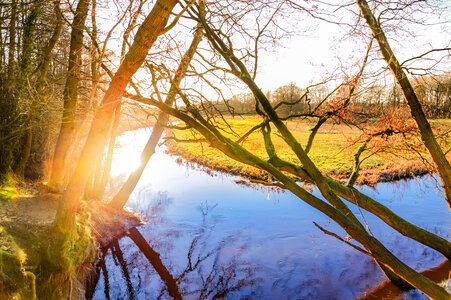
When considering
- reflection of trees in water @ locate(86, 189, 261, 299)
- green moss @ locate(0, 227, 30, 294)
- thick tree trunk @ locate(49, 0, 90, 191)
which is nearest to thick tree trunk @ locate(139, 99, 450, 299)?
green moss @ locate(0, 227, 30, 294)

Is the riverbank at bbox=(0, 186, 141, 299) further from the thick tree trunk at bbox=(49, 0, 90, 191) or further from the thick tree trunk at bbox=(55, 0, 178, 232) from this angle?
the thick tree trunk at bbox=(49, 0, 90, 191)

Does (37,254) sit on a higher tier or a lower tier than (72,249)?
higher

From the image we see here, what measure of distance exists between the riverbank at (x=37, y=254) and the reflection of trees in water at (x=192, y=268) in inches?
28.0

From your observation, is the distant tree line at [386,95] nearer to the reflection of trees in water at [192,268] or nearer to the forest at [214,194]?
the forest at [214,194]

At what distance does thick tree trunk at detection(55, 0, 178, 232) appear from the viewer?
3682 millimetres

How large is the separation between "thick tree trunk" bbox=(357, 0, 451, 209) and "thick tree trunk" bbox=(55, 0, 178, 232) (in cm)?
375

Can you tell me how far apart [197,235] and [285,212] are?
13.0 feet

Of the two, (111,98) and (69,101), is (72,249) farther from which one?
(69,101)

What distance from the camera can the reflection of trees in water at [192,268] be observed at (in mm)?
6617

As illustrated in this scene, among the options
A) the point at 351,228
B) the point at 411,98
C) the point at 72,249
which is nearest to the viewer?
the point at 351,228

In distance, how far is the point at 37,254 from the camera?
15.5 feet

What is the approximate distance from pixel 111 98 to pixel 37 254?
2.97m

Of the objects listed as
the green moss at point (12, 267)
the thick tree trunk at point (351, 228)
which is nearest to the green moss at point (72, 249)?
the green moss at point (12, 267)

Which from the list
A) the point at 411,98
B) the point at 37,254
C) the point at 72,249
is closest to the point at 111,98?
the point at 37,254
